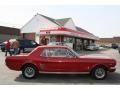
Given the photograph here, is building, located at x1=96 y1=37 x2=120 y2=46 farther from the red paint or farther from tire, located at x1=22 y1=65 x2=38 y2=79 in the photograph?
tire, located at x1=22 y1=65 x2=38 y2=79

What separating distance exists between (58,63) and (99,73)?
185 cm

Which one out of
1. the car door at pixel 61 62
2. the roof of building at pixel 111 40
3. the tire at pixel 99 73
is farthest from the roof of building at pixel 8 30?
the roof of building at pixel 111 40

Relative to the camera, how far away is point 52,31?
3047cm

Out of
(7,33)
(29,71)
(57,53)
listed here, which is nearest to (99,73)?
(57,53)

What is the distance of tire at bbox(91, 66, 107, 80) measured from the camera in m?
8.88

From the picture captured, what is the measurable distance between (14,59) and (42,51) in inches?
49.9

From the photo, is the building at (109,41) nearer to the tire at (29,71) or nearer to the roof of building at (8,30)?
the roof of building at (8,30)

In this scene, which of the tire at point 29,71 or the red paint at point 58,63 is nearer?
the red paint at point 58,63

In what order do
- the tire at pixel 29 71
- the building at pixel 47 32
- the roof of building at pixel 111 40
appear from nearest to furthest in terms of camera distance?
the tire at pixel 29 71 → the building at pixel 47 32 → the roof of building at pixel 111 40

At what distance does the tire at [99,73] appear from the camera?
8.88 metres

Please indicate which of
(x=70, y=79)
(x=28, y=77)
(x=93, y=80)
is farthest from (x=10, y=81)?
(x=93, y=80)

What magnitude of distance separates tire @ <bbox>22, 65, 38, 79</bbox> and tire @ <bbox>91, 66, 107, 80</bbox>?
2.52 metres

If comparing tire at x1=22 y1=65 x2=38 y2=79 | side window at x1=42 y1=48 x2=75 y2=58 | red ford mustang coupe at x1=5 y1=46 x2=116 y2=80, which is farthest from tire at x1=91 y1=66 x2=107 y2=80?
tire at x1=22 y1=65 x2=38 y2=79

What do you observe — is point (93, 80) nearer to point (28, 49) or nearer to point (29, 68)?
point (29, 68)
